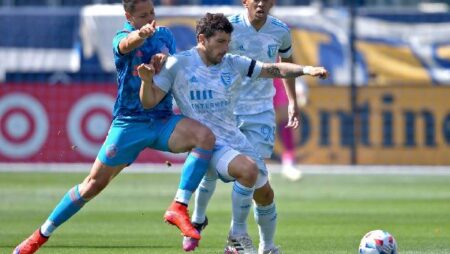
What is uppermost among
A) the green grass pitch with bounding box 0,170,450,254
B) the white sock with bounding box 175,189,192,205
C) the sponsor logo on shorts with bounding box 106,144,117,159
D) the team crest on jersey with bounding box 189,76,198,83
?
the team crest on jersey with bounding box 189,76,198,83

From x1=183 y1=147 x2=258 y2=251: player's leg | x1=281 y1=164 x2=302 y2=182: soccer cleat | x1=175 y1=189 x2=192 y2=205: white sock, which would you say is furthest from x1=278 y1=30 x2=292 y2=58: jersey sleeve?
x1=281 y1=164 x2=302 y2=182: soccer cleat

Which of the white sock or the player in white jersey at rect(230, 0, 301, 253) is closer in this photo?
the white sock

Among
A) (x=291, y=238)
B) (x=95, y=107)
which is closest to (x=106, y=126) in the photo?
(x=95, y=107)

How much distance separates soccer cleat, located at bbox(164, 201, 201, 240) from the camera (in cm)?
894

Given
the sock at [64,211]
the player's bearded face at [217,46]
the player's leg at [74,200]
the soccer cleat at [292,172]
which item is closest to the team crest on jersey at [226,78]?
the player's bearded face at [217,46]

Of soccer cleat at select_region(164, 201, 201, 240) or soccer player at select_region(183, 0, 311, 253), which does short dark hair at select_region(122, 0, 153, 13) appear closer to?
soccer player at select_region(183, 0, 311, 253)

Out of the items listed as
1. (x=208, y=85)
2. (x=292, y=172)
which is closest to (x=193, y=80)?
(x=208, y=85)

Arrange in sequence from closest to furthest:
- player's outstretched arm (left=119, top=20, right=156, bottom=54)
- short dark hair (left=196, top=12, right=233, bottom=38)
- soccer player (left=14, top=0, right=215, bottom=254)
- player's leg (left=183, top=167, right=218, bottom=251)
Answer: player's outstretched arm (left=119, top=20, right=156, bottom=54)
short dark hair (left=196, top=12, right=233, bottom=38)
soccer player (left=14, top=0, right=215, bottom=254)
player's leg (left=183, top=167, right=218, bottom=251)

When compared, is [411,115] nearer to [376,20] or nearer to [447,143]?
[447,143]

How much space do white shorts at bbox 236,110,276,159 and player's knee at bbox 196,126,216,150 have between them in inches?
49.4

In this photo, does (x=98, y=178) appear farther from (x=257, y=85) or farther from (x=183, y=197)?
(x=257, y=85)

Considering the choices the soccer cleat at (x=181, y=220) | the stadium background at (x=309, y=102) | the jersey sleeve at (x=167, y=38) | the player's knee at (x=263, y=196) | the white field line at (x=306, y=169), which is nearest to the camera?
the soccer cleat at (x=181, y=220)

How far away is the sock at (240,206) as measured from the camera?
31.4 ft

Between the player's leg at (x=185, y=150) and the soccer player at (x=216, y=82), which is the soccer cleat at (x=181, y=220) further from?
the soccer player at (x=216, y=82)
